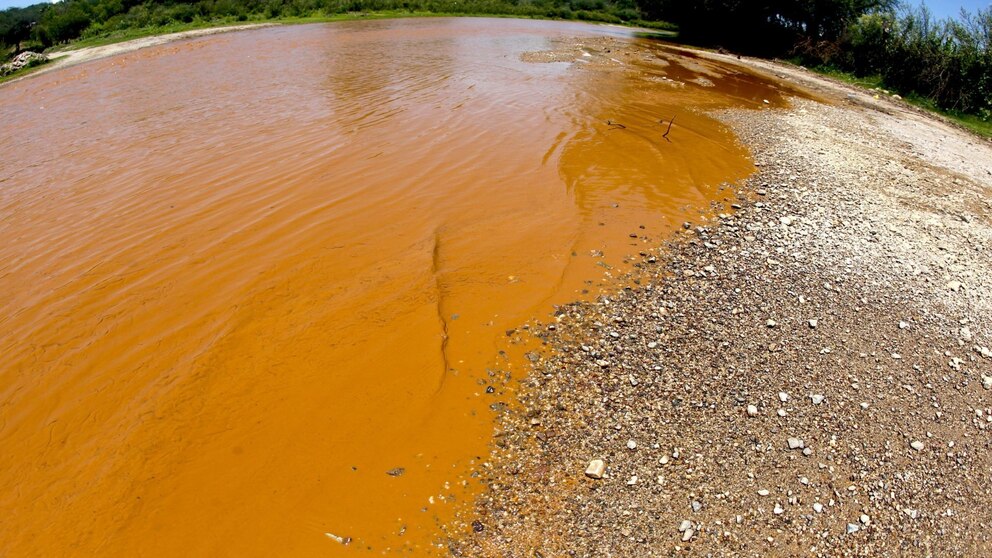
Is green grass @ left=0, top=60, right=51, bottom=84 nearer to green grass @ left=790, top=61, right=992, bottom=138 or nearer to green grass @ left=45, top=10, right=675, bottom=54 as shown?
green grass @ left=45, top=10, right=675, bottom=54

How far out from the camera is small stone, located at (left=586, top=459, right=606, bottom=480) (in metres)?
5.27

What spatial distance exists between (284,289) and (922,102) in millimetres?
27544

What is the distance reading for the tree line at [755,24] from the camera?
21.9m

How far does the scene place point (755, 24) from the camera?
38.8 m

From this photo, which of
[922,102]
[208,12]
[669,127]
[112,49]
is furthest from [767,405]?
[208,12]

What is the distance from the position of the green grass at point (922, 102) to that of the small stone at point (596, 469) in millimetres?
21807

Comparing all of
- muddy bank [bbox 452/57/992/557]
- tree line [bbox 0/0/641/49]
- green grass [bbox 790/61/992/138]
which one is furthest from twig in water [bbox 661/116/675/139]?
tree line [bbox 0/0/641/49]

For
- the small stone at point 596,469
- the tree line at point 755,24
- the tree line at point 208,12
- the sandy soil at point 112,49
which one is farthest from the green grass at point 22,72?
the small stone at point 596,469

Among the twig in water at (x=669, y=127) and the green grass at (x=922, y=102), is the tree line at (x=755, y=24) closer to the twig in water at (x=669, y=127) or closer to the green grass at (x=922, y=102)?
the green grass at (x=922, y=102)

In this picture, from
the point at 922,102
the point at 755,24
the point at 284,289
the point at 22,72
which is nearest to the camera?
the point at 284,289

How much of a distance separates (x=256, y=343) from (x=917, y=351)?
910 centimetres

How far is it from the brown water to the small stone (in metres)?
1.15

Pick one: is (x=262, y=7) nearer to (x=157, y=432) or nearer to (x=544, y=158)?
(x=544, y=158)

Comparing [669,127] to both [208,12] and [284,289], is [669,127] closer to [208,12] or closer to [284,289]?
[284,289]
